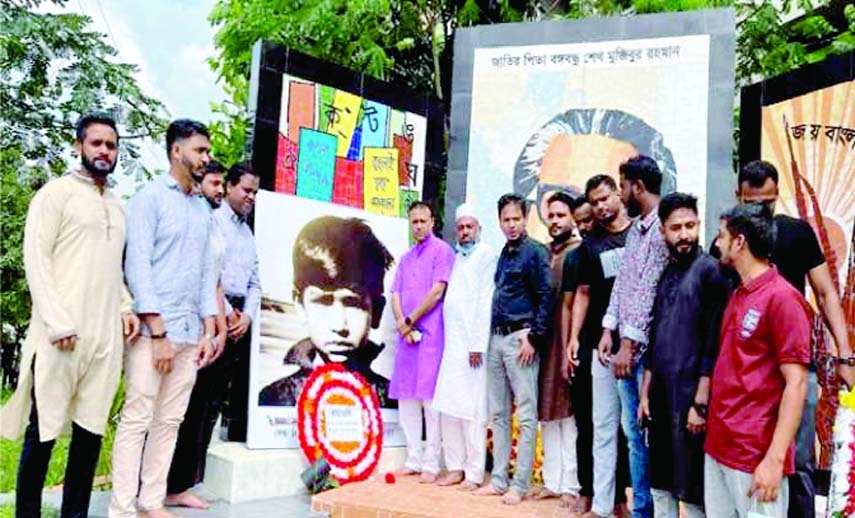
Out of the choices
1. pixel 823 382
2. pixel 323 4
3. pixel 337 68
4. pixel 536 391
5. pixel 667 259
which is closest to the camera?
pixel 667 259

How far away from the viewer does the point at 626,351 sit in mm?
3533

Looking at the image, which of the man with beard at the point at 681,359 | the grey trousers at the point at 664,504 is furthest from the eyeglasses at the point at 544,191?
the grey trousers at the point at 664,504

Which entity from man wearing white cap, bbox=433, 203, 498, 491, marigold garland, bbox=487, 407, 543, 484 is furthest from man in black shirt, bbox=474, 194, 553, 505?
marigold garland, bbox=487, 407, 543, 484

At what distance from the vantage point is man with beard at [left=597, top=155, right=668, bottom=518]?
137 inches

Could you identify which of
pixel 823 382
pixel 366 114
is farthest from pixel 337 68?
pixel 823 382

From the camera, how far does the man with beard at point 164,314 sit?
3514mm

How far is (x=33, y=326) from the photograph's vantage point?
10.8 feet

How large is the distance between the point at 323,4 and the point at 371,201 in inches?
142

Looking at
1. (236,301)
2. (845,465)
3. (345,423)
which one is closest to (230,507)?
(345,423)

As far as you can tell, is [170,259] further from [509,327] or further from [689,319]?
[689,319]

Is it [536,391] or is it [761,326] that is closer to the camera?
[761,326]

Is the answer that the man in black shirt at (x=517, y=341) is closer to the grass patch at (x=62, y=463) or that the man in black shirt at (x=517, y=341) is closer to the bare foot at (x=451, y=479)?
the bare foot at (x=451, y=479)

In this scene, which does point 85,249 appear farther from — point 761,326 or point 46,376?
point 761,326

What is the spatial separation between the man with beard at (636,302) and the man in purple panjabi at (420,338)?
137 centimetres
